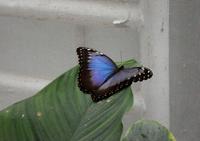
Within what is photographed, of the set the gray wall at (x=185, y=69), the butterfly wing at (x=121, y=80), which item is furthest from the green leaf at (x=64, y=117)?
the gray wall at (x=185, y=69)

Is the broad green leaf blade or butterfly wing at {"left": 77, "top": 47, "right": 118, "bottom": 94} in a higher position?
butterfly wing at {"left": 77, "top": 47, "right": 118, "bottom": 94}

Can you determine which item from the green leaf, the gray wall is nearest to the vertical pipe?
the gray wall

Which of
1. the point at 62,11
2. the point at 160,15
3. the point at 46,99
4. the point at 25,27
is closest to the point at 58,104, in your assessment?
the point at 46,99

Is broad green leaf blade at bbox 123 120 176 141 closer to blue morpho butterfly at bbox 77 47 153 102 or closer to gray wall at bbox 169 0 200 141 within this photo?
blue morpho butterfly at bbox 77 47 153 102

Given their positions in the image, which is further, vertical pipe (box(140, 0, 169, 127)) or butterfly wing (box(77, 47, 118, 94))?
vertical pipe (box(140, 0, 169, 127))

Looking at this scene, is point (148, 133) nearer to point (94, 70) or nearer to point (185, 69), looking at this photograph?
point (94, 70)

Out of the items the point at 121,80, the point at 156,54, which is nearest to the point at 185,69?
the point at 156,54
